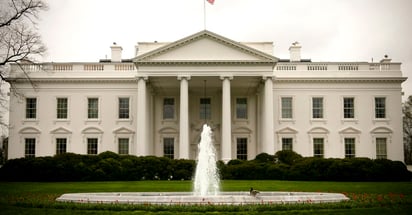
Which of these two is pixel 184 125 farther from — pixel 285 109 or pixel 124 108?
pixel 285 109

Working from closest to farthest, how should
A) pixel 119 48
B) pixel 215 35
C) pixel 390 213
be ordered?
pixel 390 213 → pixel 215 35 → pixel 119 48

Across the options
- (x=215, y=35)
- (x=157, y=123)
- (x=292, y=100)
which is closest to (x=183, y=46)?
(x=215, y=35)

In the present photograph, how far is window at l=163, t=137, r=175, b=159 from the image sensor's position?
47.0 meters

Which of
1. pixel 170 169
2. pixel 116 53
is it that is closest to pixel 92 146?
pixel 116 53

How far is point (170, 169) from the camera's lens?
117 ft

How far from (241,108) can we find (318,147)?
789cm

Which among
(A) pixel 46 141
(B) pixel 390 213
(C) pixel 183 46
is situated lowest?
(B) pixel 390 213

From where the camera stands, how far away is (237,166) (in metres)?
35.9

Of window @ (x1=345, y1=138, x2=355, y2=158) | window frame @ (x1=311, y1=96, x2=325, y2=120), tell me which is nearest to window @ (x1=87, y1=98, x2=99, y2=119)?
window frame @ (x1=311, y1=96, x2=325, y2=120)

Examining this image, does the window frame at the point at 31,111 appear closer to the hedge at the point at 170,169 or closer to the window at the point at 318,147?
the hedge at the point at 170,169

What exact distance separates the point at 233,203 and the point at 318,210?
9.51ft

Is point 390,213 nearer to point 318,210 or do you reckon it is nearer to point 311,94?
point 318,210

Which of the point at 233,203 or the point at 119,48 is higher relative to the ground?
the point at 119,48

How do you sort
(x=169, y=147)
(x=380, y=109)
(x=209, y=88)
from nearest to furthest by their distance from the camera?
1. (x=380, y=109)
2. (x=209, y=88)
3. (x=169, y=147)
